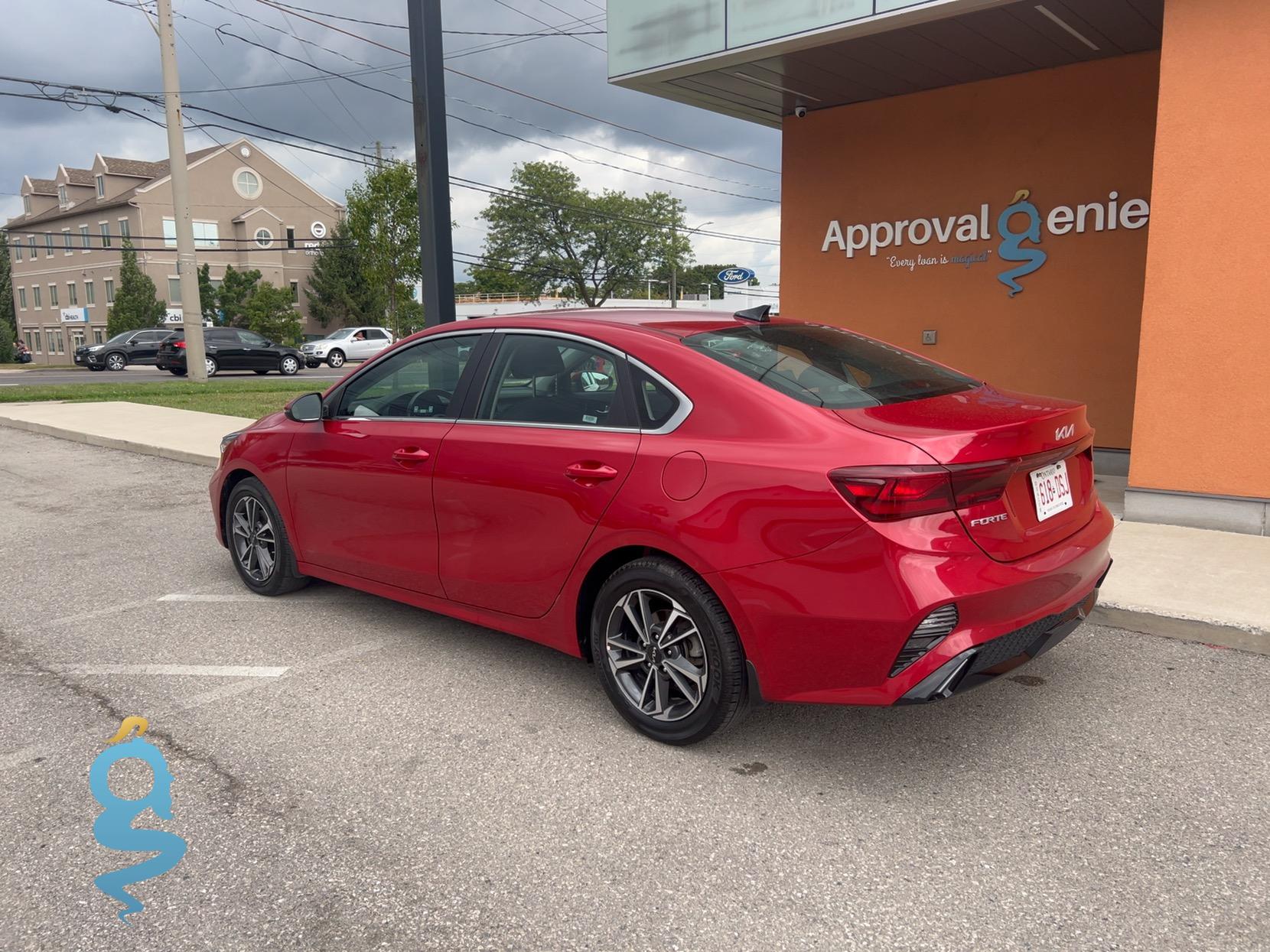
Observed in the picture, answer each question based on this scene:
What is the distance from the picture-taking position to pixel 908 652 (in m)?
2.94

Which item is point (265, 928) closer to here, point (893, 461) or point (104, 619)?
point (893, 461)

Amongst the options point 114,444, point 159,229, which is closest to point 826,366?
point 114,444

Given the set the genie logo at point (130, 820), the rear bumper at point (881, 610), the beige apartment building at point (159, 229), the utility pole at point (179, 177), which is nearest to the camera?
the genie logo at point (130, 820)

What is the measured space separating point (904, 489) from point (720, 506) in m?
0.61

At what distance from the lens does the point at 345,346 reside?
1516 inches

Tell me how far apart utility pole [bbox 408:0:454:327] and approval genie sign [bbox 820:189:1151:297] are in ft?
13.8

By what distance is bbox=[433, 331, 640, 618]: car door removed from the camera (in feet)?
11.9

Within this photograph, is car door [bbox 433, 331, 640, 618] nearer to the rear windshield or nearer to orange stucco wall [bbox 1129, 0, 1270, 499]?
the rear windshield

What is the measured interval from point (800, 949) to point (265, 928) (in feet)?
4.57

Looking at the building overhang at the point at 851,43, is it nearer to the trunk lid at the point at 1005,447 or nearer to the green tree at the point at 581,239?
the trunk lid at the point at 1005,447

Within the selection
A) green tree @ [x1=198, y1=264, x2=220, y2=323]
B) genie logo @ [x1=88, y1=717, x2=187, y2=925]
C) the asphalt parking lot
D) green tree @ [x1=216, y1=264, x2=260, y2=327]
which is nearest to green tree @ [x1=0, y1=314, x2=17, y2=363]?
green tree @ [x1=198, y1=264, x2=220, y2=323]

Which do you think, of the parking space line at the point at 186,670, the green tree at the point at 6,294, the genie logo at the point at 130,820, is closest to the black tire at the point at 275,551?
the parking space line at the point at 186,670

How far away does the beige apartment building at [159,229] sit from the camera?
5797 centimetres

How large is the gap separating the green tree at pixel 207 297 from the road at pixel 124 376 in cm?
1547
